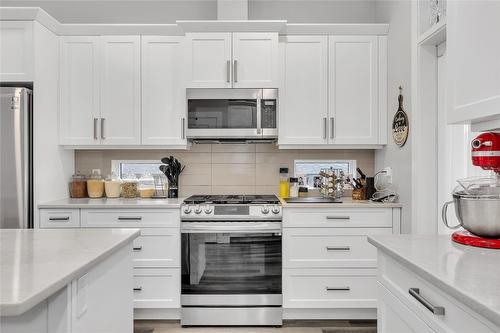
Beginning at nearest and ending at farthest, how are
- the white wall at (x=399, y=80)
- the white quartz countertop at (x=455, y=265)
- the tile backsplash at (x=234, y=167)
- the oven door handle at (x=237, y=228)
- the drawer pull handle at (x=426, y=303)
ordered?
the white quartz countertop at (x=455, y=265) → the drawer pull handle at (x=426, y=303) → the white wall at (x=399, y=80) → the oven door handle at (x=237, y=228) → the tile backsplash at (x=234, y=167)

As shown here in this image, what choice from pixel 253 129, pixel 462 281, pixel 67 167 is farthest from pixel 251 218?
pixel 462 281

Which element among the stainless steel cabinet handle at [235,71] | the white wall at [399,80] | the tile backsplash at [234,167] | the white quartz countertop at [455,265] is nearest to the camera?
the white quartz countertop at [455,265]

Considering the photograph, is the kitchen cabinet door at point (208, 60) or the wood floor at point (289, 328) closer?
the wood floor at point (289, 328)

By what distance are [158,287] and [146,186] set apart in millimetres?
978

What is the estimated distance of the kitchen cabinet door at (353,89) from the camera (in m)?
3.26

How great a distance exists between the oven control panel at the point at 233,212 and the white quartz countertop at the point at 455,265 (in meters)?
1.35

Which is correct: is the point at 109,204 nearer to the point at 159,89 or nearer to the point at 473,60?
the point at 159,89

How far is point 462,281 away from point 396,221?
201 centimetres

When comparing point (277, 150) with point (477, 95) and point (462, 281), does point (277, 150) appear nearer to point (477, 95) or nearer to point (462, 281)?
point (477, 95)

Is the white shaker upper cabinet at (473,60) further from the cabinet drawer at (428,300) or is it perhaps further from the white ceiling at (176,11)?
the white ceiling at (176,11)

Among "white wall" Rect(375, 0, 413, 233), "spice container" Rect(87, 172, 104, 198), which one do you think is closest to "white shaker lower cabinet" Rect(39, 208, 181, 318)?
"spice container" Rect(87, 172, 104, 198)

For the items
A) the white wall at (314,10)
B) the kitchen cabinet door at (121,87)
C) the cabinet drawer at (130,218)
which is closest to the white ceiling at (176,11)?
the white wall at (314,10)

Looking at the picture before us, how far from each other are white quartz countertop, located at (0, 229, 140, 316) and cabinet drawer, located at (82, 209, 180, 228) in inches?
48.5

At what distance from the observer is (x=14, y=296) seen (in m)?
0.91
